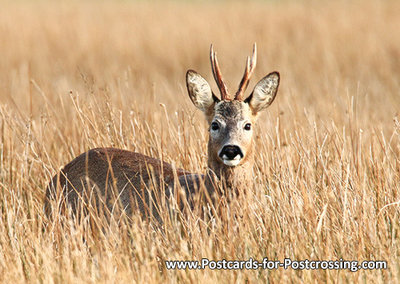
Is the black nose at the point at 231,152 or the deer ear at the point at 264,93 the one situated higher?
the deer ear at the point at 264,93

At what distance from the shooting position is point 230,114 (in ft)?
15.7

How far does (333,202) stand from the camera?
4816mm

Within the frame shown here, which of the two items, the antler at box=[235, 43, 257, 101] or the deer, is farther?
the antler at box=[235, 43, 257, 101]

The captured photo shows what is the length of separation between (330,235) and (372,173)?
89cm

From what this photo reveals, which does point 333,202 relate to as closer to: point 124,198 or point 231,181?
point 231,181

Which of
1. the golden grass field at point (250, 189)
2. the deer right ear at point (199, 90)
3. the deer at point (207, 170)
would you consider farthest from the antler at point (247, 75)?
the golden grass field at point (250, 189)

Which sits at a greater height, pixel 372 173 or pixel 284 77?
pixel 284 77

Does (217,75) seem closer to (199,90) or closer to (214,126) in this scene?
(199,90)

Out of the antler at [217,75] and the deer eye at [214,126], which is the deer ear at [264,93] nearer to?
the antler at [217,75]

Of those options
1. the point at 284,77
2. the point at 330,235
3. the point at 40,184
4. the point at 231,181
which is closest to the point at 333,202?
the point at 330,235

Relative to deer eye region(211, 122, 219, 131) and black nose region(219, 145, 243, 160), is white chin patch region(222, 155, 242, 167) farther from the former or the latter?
deer eye region(211, 122, 219, 131)

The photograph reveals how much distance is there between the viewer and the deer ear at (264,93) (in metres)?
4.99

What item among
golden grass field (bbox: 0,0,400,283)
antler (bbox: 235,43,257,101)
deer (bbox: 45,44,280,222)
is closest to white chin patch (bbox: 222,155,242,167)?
deer (bbox: 45,44,280,222)

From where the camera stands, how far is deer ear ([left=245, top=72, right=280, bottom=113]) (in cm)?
499
